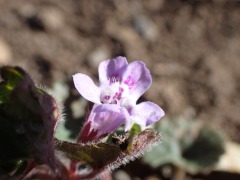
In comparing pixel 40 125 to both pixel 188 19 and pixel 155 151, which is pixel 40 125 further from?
pixel 188 19

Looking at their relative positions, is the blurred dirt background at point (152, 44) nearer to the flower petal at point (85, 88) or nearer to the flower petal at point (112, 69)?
the flower petal at point (112, 69)

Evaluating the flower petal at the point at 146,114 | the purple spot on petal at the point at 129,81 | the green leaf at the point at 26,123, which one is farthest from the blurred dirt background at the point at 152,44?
the green leaf at the point at 26,123

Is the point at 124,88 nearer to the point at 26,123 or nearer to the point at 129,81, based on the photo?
the point at 129,81

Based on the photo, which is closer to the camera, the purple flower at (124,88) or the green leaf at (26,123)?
the green leaf at (26,123)

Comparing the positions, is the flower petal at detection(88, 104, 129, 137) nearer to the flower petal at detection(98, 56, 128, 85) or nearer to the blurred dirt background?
the flower petal at detection(98, 56, 128, 85)

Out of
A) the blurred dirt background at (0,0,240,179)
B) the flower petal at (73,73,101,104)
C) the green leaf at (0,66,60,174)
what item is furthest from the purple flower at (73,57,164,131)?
the blurred dirt background at (0,0,240,179)

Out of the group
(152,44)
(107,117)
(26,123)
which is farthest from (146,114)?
(152,44)
